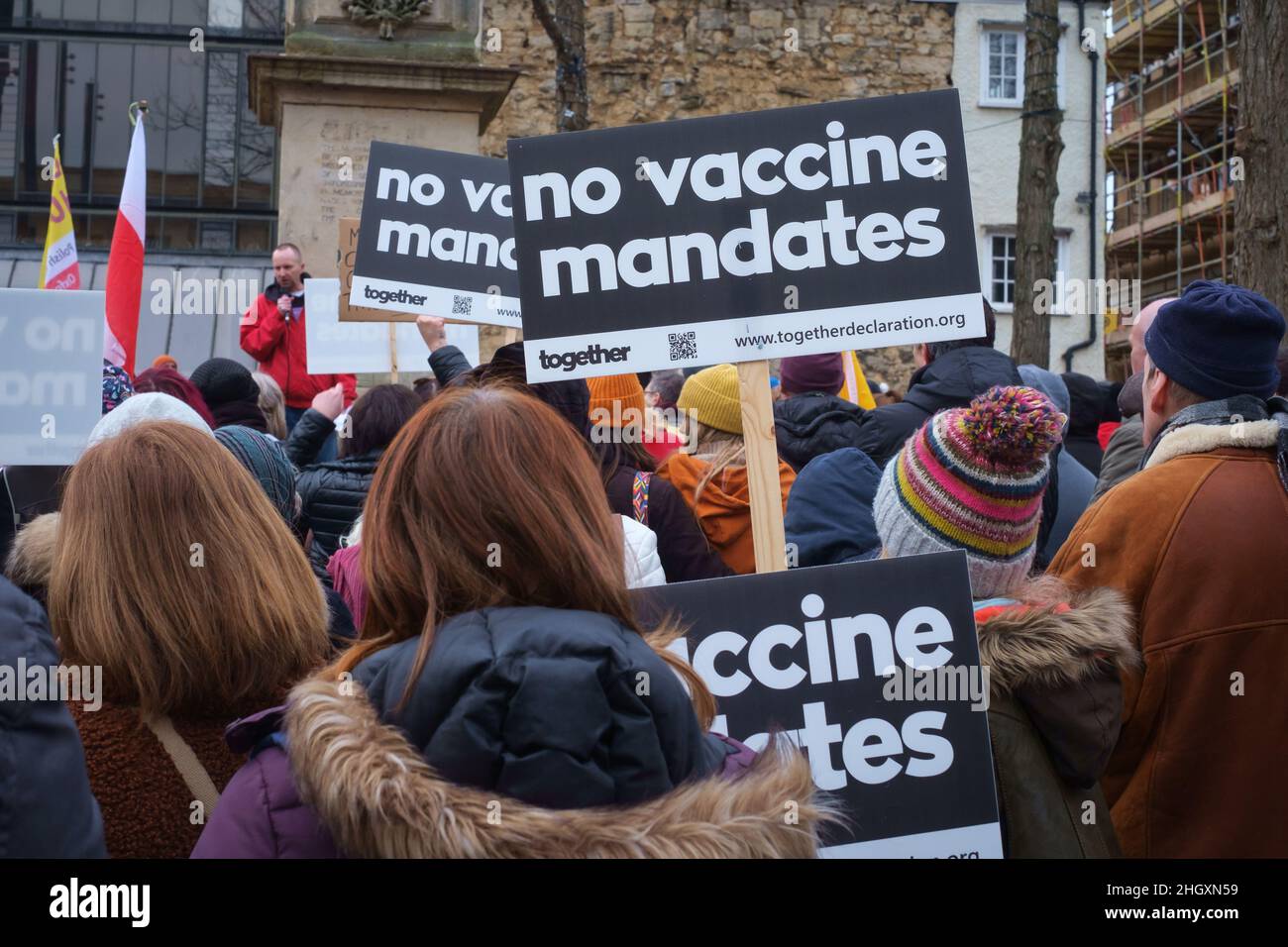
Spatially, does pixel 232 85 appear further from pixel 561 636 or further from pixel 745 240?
pixel 561 636

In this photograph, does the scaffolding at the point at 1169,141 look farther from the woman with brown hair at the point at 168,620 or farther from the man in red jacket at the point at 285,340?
the woman with brown hair at the point at 168,620

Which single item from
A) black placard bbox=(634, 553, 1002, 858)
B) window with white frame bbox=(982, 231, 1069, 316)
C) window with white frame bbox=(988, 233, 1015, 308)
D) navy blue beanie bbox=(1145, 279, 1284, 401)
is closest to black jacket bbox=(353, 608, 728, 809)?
black placard bbox=(634, 553, 1002, 858)

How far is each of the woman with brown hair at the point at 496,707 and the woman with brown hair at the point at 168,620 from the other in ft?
1.58

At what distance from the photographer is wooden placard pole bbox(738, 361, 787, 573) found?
3471mm

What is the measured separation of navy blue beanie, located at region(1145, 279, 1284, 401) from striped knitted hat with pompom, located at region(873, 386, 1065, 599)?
0.64 metres

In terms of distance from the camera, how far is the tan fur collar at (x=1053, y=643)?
8.66ft

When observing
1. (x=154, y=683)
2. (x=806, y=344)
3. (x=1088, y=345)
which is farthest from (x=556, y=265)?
(x=1088, y=345)

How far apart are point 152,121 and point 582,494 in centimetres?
1863

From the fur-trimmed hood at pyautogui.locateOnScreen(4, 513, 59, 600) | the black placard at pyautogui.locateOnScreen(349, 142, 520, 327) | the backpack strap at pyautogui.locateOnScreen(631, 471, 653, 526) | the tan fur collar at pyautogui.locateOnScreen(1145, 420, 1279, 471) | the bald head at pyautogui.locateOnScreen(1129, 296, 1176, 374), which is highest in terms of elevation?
the black placard at pyautogui.locateOnScreen(349, 142, 520, 327)

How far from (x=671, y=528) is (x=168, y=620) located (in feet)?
6.71

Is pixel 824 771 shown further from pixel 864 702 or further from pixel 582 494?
pixel 582 494

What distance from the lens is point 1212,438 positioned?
3.17 m

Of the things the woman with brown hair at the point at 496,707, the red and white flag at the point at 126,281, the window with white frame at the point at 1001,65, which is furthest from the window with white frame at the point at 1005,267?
the woman with brown hair at the point at 496,707

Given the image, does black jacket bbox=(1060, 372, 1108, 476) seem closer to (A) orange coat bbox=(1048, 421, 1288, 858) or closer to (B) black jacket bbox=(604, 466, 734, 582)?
(B) black jacket bbox=(604, 466, 734, 582)
